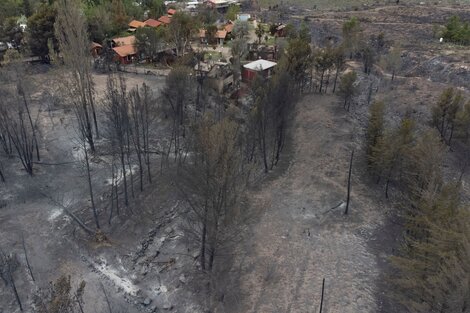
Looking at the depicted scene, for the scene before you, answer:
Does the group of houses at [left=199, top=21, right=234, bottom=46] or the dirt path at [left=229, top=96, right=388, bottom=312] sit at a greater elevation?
the group of houses at [left=199, top=21, right=234, bottom=46]

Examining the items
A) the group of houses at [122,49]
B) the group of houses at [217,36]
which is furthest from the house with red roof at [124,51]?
the group of houses at [217,36]

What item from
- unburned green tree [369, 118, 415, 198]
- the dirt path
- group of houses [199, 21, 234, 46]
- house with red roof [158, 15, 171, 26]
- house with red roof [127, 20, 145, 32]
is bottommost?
the dirt path

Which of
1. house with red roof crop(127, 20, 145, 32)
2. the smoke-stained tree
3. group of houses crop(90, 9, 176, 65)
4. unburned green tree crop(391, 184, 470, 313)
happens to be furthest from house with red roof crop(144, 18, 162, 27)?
unburned green tree crop(391, 184, 470, 313)

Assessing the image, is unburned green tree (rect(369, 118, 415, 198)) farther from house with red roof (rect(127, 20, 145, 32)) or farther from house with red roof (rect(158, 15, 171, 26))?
house with red roof (rect(127, 20, 145, 32))

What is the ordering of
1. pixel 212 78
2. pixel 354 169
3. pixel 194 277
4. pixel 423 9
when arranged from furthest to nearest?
pixel 423 9 → pixel 212 78 → pixel 354 169 → pixel 194 277

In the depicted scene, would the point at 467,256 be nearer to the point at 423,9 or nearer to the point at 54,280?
the point at 54,280

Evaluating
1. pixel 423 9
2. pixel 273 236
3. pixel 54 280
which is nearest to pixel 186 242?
pixel 273 236

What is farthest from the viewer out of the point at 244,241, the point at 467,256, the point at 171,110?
the point at 171,110

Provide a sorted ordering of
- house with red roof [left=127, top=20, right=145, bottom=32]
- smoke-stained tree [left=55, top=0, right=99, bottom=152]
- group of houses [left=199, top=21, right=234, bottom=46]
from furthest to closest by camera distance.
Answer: house with red roof [left=127, top=20, right=145, bottom=32], group of houses [left=199, top=21, right=234, bottom=46], smoke-stained tree [left=55, top=0, right=99, bottom=152]
